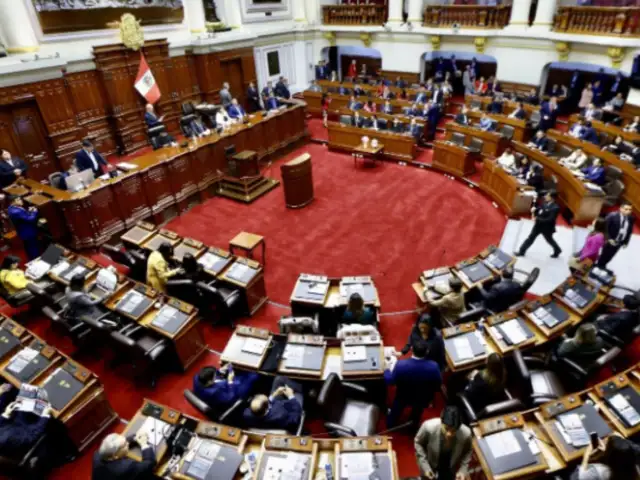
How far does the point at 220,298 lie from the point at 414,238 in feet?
13.7

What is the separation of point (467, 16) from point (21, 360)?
1604 cm

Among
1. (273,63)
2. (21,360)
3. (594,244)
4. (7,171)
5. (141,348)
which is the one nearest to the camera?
(21,360)

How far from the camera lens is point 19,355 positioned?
4.89 m

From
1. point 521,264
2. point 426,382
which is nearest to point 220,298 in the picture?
point 426,382

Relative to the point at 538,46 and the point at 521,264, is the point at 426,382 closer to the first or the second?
the point at 521,264

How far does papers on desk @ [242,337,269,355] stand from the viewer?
481 cm

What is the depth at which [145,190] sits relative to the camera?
8867 millimetres

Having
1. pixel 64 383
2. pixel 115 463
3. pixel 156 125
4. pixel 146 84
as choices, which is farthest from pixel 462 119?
pixel 115 463

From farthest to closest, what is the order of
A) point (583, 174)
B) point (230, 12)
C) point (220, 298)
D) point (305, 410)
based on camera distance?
1. point (230, 12)
2. point (583, 174)
3. point (220, 298)
4. point (305, 410)

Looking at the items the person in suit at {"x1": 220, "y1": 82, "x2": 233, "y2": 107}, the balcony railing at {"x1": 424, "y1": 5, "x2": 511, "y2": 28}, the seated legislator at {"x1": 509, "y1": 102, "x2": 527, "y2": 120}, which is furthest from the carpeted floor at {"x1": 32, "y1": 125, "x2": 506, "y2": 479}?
the balcony railing at {"x1": 424, "y1": 5, "x2": 511, "y2": 28}

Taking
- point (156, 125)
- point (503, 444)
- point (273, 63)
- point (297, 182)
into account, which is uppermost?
point (273, 63)

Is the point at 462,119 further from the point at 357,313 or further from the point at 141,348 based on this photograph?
the point at 141,348

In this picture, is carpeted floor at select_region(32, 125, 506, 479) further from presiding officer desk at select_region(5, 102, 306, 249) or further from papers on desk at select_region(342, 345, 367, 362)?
papers on desk at select_region(342, 345, 367, 362)

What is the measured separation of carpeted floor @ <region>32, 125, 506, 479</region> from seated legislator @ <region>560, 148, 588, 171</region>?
1.94 m
